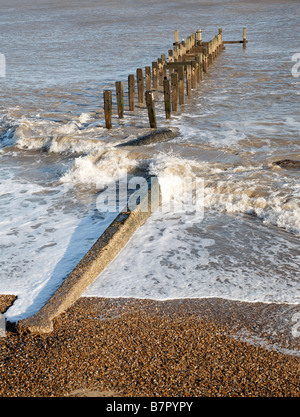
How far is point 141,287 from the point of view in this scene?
5184 mm

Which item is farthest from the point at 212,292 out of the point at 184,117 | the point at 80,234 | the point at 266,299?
the point at 184,117

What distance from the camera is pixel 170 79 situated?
15.2m

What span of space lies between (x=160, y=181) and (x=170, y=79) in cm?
823

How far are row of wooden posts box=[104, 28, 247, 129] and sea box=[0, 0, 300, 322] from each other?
419mm

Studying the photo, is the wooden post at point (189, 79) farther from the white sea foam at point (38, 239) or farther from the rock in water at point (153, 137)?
the white sea foam at point (38, 239)

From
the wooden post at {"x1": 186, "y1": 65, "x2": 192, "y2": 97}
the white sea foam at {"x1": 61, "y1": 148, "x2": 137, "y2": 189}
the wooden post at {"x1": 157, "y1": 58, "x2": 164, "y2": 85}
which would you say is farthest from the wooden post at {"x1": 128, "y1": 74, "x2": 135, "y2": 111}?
the wooden post at {"x1": 157, "y1": 58, "x2": 164, "y2": 85}

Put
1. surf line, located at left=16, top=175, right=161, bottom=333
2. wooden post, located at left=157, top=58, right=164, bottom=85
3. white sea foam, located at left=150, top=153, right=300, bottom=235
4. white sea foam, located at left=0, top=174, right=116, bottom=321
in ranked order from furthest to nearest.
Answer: wooden post, located at left=157, top=58, right=164, bottom=85 < white sea foam, located at left=150, top=153, right=300, bottom=235 < white sea foam, located at left=0, top=174, right=116, bottom=321 < surf line, located at left=16, top=175, right=161, bottom=333

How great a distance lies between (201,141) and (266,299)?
669 centimetres

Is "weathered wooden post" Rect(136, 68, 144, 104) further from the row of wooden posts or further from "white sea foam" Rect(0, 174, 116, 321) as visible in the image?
"white sea foam" Rect(0, 174, 116, 321)

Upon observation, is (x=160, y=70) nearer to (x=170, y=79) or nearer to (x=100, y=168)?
(x=170, y=79)

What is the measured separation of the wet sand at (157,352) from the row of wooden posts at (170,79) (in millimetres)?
8113

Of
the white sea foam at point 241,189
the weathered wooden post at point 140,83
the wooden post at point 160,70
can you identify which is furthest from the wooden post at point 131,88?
the white sea foam at point 241,189

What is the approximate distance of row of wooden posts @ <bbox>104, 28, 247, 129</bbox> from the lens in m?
12.3

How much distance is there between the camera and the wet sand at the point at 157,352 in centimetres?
367
